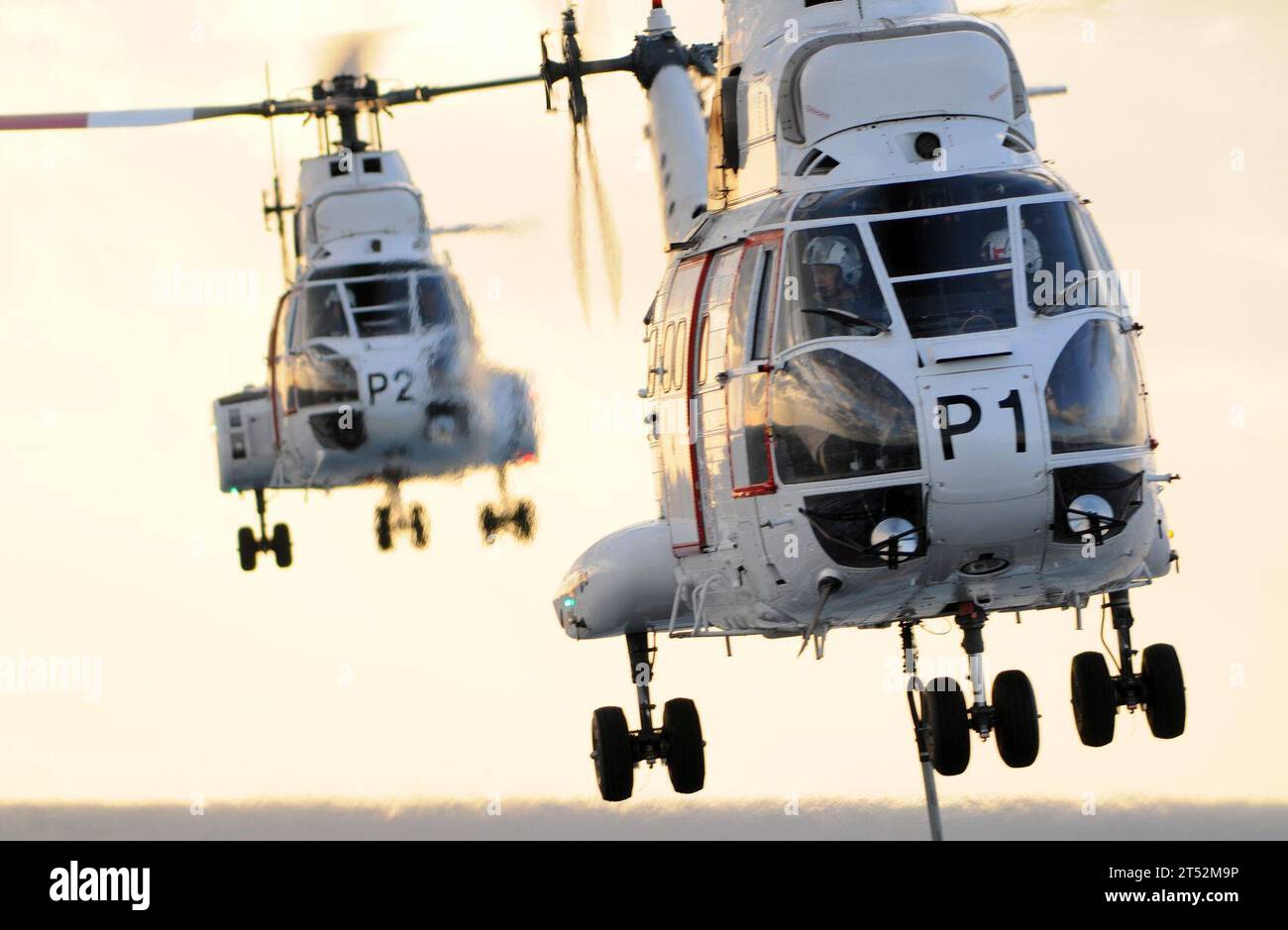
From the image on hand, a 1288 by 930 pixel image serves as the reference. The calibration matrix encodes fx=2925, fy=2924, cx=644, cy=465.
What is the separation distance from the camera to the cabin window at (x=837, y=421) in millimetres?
19859

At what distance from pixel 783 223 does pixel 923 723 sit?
389 centimetres

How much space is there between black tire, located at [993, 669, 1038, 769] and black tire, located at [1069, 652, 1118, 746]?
4.92 feet

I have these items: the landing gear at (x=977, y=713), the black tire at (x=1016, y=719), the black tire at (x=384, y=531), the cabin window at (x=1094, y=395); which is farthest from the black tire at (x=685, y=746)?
the black tire at (x=384, y=531)

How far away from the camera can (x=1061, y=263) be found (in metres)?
20.8

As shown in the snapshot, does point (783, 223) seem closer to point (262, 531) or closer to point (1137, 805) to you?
point (1137, 805)

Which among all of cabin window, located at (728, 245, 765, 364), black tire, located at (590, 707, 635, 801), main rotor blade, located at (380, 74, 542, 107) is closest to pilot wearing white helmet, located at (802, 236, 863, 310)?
cabin window, located at (728, 245, 765, 364)

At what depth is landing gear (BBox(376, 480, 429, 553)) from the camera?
38.0 m

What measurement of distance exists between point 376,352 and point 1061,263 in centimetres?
1723

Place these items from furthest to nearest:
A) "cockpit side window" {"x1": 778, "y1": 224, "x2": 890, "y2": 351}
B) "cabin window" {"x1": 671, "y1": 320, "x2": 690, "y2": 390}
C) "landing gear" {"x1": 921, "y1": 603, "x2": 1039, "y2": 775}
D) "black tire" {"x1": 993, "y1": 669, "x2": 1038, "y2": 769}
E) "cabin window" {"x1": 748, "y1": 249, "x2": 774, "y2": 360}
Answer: "cabin window" {"x1": 671, "y1": 320, "x2": 690, "y2": 390}
"black tire" {"x1": 993, "y1": 669, "x2": 1038, "y2": 769}
"landing gear" {"x1": 921, "y1": 603, "x2": 1039, "y2": 775}
"cabin window" {"x1": 748, "y1": 249, "x2": 774, "y2": 360}
"cockpit side window" {"x1": 778, "y1": 224, "x2": 890, "y2": 351}

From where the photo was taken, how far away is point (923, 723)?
2184 cm

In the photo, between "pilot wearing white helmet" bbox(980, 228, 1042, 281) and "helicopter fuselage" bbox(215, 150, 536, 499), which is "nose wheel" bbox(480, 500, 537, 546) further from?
"pilot wearing white helmet" bbox(980, 228, 1042, 281)

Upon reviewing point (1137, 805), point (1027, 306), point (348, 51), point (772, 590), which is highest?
point (348, 51)
